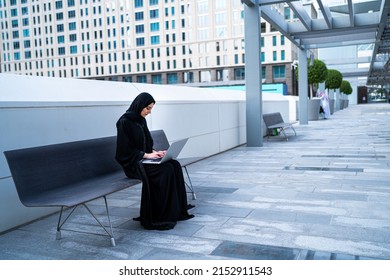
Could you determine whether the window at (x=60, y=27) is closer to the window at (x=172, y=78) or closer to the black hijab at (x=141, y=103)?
the window at (x=172, y=78)

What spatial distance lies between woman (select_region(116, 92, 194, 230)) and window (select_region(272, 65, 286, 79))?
6081cm

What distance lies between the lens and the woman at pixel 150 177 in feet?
14.0

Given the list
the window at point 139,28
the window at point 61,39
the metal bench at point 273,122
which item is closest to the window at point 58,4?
the window at point 61,39

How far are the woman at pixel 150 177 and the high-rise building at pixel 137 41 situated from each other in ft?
193

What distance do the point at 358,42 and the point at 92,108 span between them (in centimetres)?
1720

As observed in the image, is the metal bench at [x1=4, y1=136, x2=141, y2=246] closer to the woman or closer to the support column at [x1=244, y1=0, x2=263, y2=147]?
the woman

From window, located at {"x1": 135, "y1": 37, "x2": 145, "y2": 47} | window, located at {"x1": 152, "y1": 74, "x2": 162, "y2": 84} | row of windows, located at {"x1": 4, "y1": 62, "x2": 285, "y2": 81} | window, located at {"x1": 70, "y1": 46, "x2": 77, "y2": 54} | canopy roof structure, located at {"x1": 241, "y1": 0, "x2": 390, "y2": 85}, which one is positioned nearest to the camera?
canopy roof structure, located at {"x1": 241, "y1": 0, "x2": 390, "y2": 85}

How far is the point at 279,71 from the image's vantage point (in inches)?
2510

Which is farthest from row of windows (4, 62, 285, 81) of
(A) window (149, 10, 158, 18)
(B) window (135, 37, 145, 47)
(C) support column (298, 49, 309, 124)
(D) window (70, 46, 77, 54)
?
(C) support column (298, 49, 309, 124)

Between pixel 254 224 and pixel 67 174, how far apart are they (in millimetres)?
1959

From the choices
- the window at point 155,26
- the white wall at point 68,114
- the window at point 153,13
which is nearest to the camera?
the white wall at point 68,114

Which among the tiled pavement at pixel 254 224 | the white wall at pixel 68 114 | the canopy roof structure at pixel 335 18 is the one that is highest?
the canopy roof structure at pixel 335 18

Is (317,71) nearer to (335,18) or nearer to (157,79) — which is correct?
(335,18)

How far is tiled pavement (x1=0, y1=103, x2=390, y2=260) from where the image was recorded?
3551 millimetres
